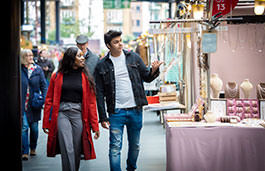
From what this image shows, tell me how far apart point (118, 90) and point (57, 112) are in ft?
2.58

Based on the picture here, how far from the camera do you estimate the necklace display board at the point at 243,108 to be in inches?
253

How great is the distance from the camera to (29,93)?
301 inches

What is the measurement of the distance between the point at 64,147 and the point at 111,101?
80 cm

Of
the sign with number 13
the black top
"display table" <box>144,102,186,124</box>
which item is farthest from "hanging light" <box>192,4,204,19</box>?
"display table" <box>144,102,186,124</box>

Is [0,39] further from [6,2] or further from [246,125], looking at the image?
[246,125]

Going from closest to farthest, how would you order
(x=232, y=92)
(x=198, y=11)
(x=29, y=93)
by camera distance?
1. (x=198, y=11)
2. (x=29, y=93)
3. (x=232, y=92)

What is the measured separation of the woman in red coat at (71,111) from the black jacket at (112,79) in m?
0.12

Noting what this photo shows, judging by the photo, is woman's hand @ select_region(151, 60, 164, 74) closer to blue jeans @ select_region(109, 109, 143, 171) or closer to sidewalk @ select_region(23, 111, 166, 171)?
blue jeans @ select_region(109, 109, 143, 171)

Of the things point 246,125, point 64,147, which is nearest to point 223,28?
point 246,125

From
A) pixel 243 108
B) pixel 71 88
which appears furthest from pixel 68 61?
pixel 243 108

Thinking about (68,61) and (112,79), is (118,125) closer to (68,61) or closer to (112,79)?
(112,79)

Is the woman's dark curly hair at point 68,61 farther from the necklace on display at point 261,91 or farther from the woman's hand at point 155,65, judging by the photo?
the necklace on display at point 261,91

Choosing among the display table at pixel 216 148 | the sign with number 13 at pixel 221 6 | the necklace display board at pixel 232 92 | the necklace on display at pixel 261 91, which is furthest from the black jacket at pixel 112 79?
the necklace display board at pixel 232 92

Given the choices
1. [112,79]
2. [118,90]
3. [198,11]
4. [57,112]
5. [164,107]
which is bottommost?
[164,107]
